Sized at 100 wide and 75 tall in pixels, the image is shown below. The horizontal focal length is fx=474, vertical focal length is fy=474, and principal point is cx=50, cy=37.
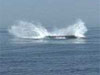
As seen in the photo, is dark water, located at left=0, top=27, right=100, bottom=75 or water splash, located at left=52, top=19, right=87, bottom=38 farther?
water splash, located at left=52, top=19, right=87, bottom=38

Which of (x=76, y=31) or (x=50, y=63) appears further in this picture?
(x=76, y=31)

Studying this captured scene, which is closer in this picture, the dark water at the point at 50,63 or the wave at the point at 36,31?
the dark water at the point at 50,63

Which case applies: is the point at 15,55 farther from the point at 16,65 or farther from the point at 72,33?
the point at 72,33

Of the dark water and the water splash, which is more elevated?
the water splash

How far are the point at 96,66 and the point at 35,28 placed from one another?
230 ft

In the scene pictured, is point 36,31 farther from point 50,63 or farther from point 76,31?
point 50,63

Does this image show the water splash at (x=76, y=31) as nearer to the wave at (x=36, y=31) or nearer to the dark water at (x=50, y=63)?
the wave at (x=36, y=31)

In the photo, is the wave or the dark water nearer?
the dark water

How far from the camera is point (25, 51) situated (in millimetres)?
71000

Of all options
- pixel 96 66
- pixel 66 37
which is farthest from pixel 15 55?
pixel 66 37

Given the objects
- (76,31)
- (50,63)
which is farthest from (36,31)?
(50,63)

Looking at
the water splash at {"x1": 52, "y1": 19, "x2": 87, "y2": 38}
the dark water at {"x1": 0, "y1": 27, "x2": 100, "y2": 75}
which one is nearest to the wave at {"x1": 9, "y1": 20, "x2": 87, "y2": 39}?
the water splash at {"x1": 52, "y1": 19, "x2": 87, "y2": 38}

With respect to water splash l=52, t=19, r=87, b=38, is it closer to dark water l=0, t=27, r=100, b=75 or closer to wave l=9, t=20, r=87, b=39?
wave l=9, t=20, r=87, b=39

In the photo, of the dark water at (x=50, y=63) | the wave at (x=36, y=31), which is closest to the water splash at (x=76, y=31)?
the wave at (x=36, y=31)
